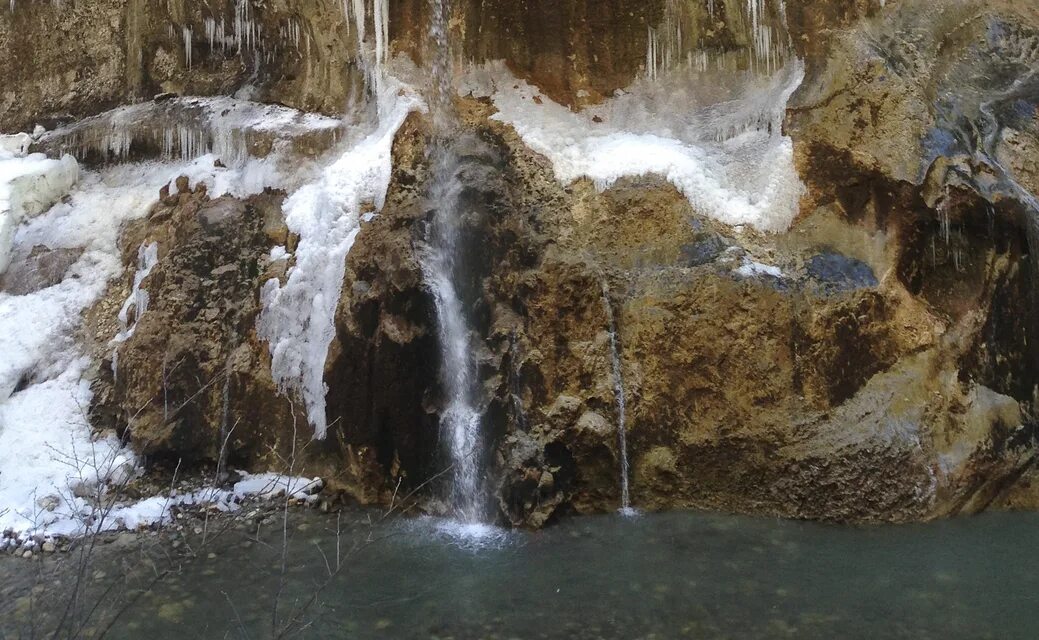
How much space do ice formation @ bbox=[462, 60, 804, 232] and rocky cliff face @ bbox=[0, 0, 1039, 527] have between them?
14 centimetres

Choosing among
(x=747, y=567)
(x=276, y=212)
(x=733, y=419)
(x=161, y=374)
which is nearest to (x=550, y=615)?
(x=747, y=567)

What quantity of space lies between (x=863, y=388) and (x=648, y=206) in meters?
2.08

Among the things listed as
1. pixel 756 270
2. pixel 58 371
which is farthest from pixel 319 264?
pixel 756 270

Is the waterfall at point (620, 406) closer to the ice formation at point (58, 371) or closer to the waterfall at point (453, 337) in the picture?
the waterfall at point (453, 337)

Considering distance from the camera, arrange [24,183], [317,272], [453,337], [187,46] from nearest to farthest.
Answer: [453,337]
[317,272]
[24,183]
[187,46]

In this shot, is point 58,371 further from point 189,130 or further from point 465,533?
point 465,533

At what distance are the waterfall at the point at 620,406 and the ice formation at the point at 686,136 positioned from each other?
1.11 metres

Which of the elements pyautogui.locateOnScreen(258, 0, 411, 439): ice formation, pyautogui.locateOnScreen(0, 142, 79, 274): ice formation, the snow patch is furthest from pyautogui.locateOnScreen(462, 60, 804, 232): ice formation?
pyautogui.locateOnScreen(0, 142, 79, 274): ice formation

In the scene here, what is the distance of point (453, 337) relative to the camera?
729 centimetres

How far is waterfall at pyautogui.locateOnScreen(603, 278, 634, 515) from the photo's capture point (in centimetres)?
699

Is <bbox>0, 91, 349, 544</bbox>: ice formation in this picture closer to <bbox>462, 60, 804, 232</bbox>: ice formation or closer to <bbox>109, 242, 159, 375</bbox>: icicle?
<bbox>109, 242, 159, 375</bbox>: icicle

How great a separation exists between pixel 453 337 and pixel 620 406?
133 centimetres

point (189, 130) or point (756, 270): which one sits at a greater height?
point (189, 130)

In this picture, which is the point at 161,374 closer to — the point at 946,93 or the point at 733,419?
the point at 733,419
